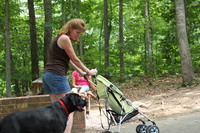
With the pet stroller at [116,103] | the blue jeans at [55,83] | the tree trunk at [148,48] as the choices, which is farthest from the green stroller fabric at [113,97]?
the tree trunk at [148,48]

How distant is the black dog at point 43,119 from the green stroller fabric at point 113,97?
88 centimetres

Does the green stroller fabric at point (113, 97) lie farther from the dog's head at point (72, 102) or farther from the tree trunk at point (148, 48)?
the tree trunk at point (148, 48)

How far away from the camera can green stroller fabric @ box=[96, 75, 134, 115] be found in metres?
4.70

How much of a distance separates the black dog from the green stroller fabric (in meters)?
0.88

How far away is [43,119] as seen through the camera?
366 cm

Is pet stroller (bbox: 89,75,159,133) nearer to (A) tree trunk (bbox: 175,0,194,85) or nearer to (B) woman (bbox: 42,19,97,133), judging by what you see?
(B) woman (bbox: 42,19,97,133)

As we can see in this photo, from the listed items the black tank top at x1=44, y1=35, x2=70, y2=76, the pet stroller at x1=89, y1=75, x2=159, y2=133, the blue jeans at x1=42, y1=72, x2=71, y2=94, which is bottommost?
the pet stroller at x1=89, y1=75, x2=159, y2=133

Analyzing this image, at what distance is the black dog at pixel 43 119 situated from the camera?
351 cm

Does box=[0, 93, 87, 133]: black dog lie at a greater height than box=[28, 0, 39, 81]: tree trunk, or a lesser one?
lesser

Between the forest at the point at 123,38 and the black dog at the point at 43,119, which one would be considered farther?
the forest at the point at 123,38

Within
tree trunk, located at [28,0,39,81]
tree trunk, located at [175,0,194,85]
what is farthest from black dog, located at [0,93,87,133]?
tree trunk, located at [28,0,39,81]

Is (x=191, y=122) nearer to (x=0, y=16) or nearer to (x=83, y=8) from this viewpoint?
(x=0, y=16)

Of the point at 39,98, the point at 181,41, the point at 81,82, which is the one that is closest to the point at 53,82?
the point at 39,98

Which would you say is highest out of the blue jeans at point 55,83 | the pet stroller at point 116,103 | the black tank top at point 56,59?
the black tank top at point 56,59
